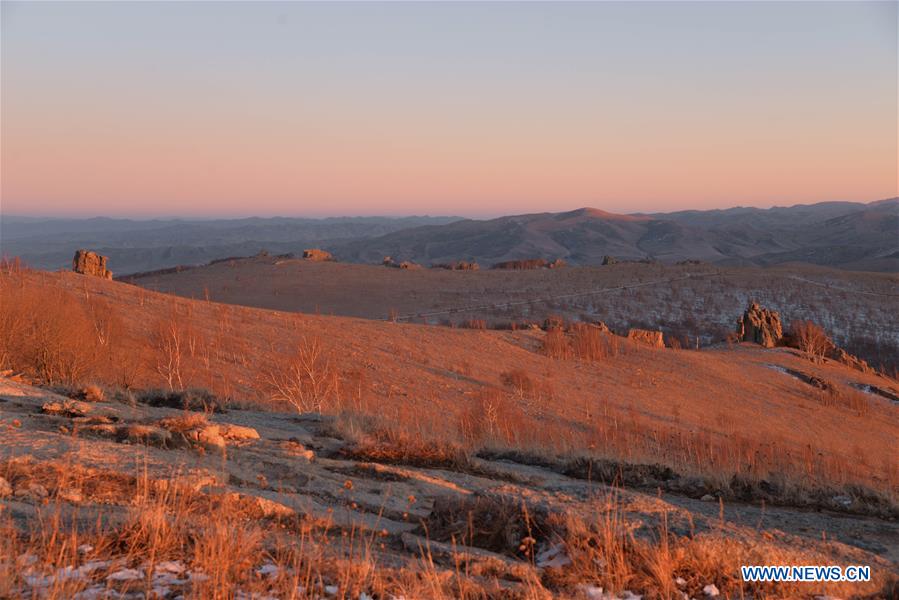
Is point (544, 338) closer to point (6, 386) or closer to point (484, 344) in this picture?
point (484, 344)

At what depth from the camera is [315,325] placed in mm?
21812

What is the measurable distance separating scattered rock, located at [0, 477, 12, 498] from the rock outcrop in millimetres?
29784

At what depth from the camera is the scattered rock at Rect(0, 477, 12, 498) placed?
427 centimetres

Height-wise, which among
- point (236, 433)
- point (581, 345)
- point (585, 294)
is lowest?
point (585, 294)

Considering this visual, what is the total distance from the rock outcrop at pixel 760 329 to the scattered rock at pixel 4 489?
Result: 29784 mm

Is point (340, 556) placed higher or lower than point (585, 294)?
higher

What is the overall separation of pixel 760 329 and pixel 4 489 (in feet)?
101

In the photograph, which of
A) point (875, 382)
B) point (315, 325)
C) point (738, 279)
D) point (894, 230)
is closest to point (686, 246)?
point (894, 230)

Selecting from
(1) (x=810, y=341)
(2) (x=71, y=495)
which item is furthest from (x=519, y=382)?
(1) (x=810, y=341)

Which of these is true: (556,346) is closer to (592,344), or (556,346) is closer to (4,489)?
(592,344)

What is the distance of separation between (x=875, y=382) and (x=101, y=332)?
24445 mm

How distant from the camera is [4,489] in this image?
431 cm

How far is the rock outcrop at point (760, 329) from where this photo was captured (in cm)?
3042

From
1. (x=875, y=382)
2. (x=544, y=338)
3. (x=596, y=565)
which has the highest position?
(x=596, y=565)
